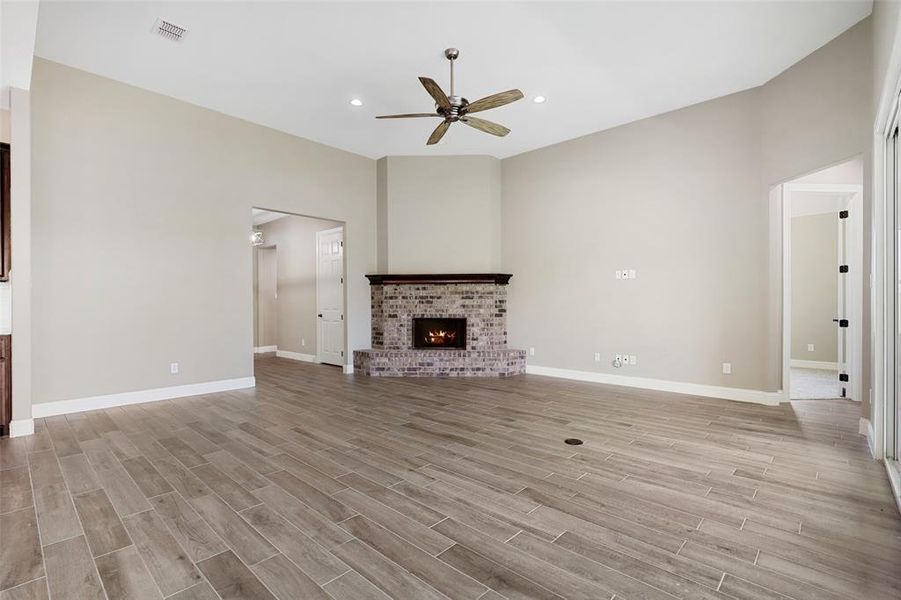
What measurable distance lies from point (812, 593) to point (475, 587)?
4.24 feet

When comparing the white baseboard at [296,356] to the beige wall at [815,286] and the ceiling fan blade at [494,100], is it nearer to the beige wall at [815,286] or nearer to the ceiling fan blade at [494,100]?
the ceiling fan blade at [494,100]

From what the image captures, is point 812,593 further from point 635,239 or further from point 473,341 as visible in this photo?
point 473,341

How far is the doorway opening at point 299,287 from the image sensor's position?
7492 mm

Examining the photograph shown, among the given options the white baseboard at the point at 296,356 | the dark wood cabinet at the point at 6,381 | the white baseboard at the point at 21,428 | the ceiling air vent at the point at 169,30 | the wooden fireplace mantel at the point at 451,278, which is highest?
the ceiling air vent at the point at 169,30

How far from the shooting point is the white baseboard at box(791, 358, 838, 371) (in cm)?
671

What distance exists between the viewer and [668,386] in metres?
5.22

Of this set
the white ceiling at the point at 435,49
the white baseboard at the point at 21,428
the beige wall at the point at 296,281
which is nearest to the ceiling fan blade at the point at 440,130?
the white ceiling at the point at 435,49

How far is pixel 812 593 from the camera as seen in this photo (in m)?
1.62

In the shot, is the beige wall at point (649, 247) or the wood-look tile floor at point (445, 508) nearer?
the wood-look tile floor at point (445, 508)

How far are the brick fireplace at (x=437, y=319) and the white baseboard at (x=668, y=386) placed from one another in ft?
1.97

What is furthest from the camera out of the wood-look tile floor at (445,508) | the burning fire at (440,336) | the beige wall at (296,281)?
the beige wall at (296,281)

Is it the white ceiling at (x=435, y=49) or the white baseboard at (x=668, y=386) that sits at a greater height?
the white ceiling at (x=435, y=49)

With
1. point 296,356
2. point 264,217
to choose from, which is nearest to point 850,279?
point 296,356

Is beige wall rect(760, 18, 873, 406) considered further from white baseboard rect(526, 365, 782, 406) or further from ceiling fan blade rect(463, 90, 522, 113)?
ceiling fan blade rect(463, 90, 522, 113)
